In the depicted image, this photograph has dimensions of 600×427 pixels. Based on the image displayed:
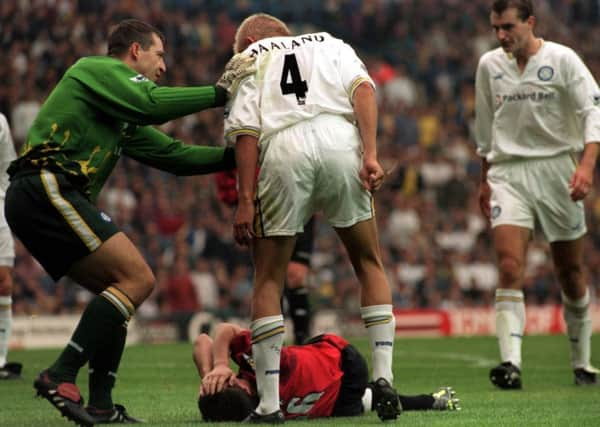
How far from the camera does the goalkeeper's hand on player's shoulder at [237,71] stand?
20.8ft

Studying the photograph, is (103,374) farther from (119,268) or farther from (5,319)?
(5,319)

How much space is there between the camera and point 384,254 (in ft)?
64.6

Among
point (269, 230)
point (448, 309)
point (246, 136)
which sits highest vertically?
point (246, 136)

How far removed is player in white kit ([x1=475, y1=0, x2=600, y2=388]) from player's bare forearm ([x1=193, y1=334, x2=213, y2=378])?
264cm

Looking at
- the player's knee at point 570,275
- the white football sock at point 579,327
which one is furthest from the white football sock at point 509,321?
the white football sock at point 579,327

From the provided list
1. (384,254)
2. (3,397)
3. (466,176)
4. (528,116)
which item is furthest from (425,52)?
(3,397)

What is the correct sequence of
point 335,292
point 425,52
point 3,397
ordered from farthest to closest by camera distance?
point 425,52 < point 335,292 < point 3,397

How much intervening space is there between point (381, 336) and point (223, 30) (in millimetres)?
16638

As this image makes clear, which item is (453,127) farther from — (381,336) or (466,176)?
(381,336)

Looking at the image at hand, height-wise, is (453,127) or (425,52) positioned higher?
(425,52)

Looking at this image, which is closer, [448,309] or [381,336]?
[381,336]

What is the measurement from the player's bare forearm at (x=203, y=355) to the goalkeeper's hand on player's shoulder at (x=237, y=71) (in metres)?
1.30

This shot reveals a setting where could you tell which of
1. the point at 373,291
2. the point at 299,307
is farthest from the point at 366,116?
the point at 299,307

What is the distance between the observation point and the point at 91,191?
255 inches
